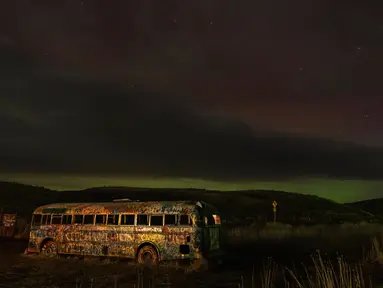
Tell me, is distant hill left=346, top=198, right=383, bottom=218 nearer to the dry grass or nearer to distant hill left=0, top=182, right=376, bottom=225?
distant hill left=0, top=182, right=376, bottom=225

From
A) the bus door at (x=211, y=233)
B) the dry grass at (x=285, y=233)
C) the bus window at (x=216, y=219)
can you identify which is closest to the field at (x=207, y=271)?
the bus door at (x=211, y=233)

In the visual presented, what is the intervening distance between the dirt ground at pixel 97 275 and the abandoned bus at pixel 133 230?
538mm

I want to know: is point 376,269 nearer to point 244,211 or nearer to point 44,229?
point 44,229

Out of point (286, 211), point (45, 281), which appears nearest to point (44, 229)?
point (45, 281)

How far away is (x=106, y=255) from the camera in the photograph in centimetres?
1967

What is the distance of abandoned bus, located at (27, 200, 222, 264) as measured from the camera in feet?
59.2

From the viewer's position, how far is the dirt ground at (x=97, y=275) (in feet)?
48.5

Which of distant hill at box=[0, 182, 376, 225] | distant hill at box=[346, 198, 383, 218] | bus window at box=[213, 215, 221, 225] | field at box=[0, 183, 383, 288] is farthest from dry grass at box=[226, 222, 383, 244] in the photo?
distant hill at box=[346, 198, 383, 218]

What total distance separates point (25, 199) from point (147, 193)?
2211 centimetres

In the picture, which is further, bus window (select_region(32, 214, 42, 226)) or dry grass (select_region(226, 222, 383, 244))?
dry grass (select_region(226, 222, 383, 244))

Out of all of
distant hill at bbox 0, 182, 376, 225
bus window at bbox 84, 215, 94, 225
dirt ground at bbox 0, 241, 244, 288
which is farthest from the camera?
distant hill at bbox 0, 182, 376, 225

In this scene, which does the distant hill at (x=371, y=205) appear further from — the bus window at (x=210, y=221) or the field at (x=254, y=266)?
the bus window at (x=210, y=221)

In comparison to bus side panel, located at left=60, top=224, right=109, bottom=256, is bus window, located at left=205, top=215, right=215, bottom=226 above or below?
above

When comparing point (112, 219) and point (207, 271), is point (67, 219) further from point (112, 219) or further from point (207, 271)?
point (207, 271)
